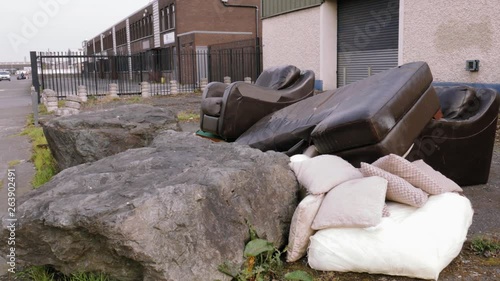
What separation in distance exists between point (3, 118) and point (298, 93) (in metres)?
11.2

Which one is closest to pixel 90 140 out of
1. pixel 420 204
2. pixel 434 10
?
pixel 420 204

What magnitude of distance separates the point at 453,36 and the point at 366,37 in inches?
160

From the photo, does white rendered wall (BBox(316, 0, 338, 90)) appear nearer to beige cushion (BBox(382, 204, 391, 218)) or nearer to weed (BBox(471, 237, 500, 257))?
weed (BBox(471, 237, 500, 257))

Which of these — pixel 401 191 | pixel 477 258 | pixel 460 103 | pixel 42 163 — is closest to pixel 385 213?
pixel 401 191

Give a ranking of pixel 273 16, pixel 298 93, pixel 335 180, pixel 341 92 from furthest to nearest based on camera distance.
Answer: pixel 273 16, pixel 298 93, pixel 341 92, pixel 335 180

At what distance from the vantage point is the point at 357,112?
381 cm

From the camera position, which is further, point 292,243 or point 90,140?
point 90,140

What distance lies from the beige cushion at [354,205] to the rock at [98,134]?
9.98 ft

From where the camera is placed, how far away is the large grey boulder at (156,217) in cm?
260

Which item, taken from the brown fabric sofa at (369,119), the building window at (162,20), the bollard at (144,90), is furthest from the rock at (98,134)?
the building window at (162,20)

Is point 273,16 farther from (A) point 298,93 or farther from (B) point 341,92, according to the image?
(B) point 341,92

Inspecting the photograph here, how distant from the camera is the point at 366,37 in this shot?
49.3 feet

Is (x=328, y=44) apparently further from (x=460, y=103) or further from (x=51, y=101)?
(x=460, y=103)

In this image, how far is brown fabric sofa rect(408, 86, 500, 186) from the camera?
449 centimetres
